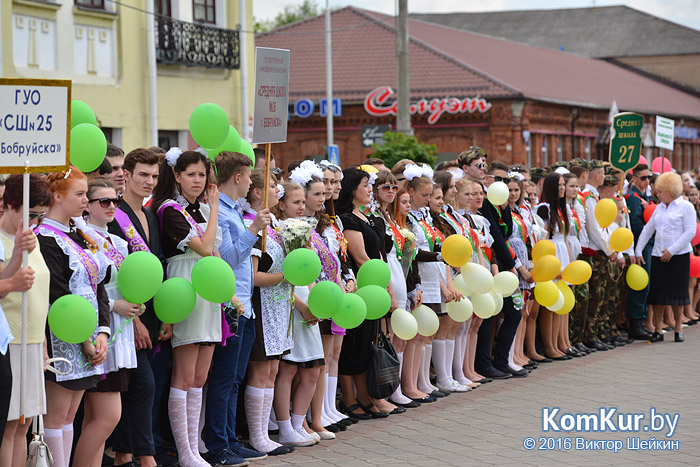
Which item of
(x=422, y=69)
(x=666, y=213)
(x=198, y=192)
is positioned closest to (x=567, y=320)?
(x=666, y=213)

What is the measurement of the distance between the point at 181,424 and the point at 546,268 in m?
5.36

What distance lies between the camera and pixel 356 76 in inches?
1512

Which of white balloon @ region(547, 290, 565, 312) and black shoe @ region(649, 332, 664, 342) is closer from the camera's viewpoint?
white balloon @ region(547, 290, 565, 312)

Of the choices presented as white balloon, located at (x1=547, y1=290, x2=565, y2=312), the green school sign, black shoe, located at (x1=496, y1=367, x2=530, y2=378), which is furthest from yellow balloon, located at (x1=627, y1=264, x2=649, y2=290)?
black shoe, located at (x1=496, y1=367, x2=530, y2=378)

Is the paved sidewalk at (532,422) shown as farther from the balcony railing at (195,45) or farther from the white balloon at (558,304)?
the balcony railing at (195,45)

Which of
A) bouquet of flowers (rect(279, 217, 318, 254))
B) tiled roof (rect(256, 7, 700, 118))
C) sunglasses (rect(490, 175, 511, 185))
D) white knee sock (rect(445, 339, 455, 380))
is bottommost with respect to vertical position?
white knee sock (rect(445, 339, 455, 380))

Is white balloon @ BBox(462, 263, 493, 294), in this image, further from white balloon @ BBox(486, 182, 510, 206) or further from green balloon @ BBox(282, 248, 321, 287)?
green balloon @ BBox(282, 248, 321, 287)

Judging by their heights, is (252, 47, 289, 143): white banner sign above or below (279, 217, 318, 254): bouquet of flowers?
above

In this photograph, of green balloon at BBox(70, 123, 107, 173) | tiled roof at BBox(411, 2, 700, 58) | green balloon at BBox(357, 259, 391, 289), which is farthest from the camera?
tiled roof at BBox(411, 2, 700, 58)

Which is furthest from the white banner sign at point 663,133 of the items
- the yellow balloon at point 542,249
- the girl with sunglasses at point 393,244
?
the girl with sunglasses at point 393,244

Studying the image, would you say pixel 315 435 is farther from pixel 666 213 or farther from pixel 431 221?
pixel 666 213

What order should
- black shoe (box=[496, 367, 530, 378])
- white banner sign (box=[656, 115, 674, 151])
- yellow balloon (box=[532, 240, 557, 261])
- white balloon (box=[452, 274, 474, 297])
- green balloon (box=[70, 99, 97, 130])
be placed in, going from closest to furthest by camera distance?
green balloon (box=[70, 99, 97, 130]), white balloon (box=[452, 274, 474, 297]), black shoe (box=[496, 367, 530, 378]), yellow balloon (box=[532, 240, 557, 261]), white banner sign (box=[656, 115, 674, 151])

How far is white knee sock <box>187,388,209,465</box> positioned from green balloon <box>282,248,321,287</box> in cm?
102

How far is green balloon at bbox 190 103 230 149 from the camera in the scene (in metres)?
7.43
